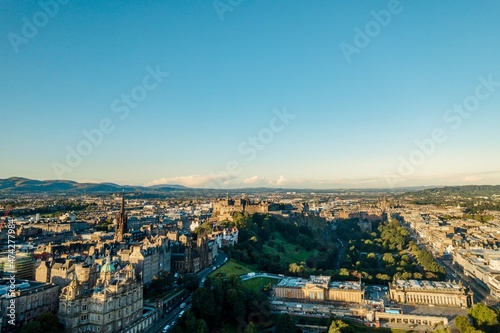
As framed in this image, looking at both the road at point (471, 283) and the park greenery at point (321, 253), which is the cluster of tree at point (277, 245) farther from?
the road at point (471, 283)

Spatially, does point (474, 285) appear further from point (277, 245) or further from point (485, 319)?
point (277, 245)

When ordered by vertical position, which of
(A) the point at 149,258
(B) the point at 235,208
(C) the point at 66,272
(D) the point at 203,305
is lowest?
(D) the point at 203,305

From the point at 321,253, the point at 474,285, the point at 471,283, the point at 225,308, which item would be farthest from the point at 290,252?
the point at 225,308

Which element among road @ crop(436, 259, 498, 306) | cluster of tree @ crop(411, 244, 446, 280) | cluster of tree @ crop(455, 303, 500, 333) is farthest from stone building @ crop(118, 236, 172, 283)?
road @ crop(436, 259, 498, 306)

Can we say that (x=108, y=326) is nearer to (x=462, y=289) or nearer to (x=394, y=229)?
(x=462, y=289)

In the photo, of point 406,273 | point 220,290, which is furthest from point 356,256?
point 220,290

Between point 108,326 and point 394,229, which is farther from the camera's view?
point 394,229

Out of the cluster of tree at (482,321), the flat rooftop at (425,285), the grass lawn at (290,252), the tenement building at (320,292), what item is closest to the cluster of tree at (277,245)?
the grass lawn at (290,252)

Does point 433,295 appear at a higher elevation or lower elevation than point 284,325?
lower
